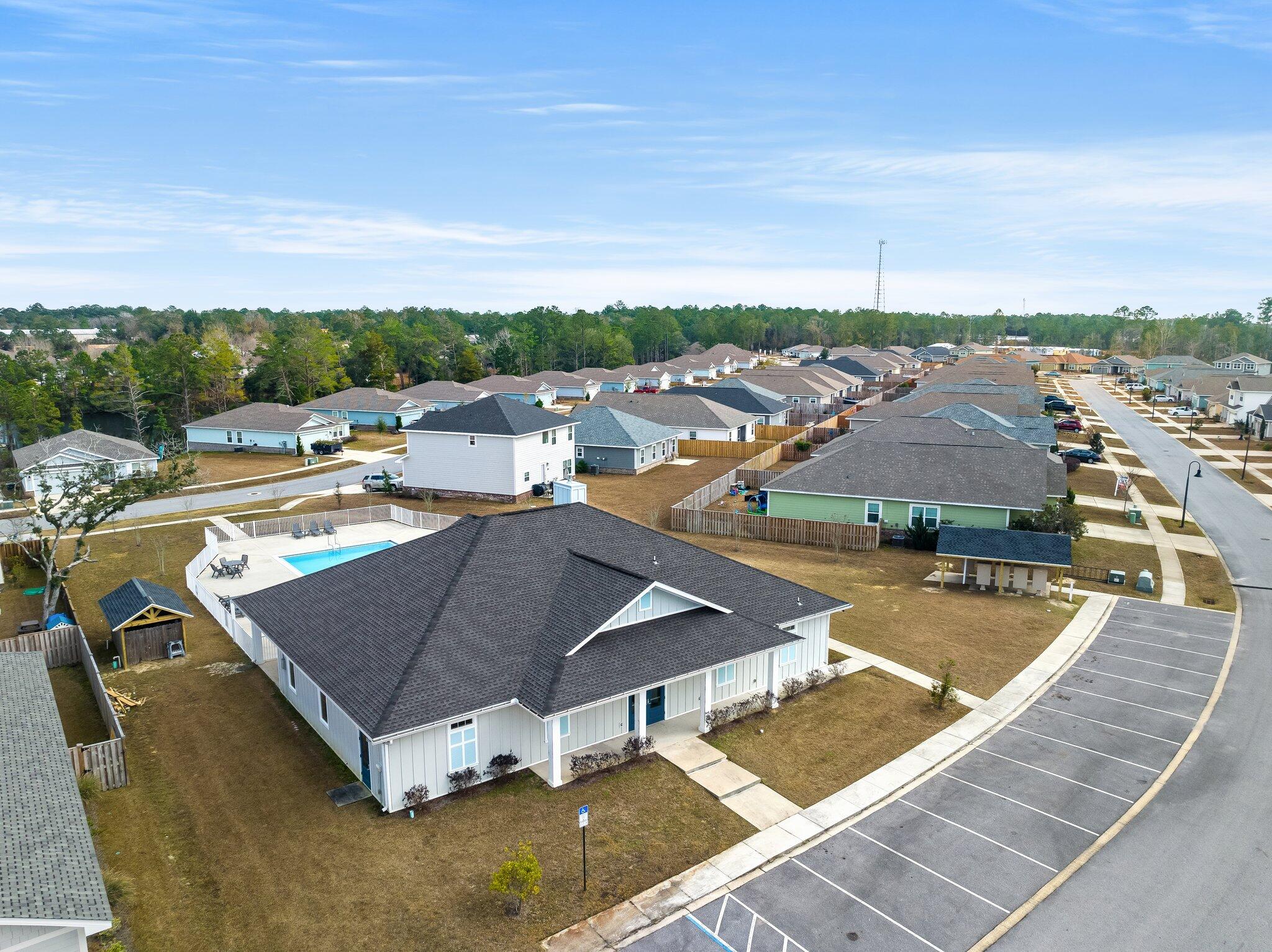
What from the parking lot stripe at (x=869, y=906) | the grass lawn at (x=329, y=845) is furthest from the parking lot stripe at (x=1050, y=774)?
the grass lawn at (x=329, y=845)

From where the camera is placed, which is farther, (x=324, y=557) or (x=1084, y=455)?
(x=1084, y=455)

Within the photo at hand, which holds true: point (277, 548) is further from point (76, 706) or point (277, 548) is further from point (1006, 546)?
point (1006, 546)

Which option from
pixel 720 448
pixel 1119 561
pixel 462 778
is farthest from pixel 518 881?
pixel 720 448

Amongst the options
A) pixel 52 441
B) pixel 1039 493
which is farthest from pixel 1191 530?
pixel 52 441

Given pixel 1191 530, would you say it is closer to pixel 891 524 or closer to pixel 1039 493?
pixel 1039 493

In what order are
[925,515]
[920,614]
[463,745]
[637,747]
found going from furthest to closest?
1. [925,515]
2. [920,614]
3. [637,747]
4. [463,745]

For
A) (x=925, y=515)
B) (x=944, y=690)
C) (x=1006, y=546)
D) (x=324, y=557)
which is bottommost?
(x=324, y=557)

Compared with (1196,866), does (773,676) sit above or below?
above
